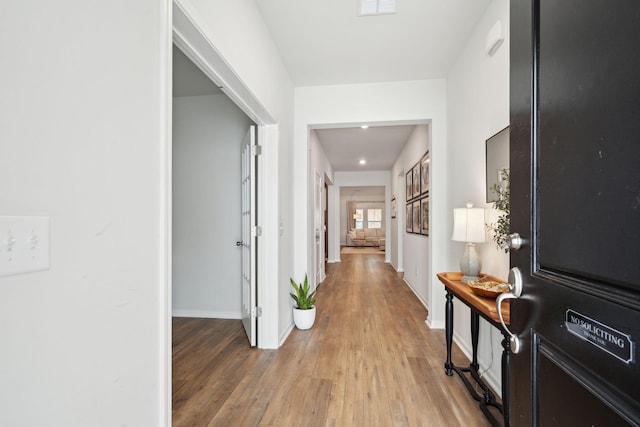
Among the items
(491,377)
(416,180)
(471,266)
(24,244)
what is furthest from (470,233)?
(416,180)

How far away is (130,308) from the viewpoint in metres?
0.97

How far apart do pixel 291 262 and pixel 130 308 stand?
226 centimetres

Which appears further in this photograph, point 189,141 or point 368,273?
point 368,273

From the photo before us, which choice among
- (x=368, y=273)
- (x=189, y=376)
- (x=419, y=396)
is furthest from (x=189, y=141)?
(x=368, y=273)

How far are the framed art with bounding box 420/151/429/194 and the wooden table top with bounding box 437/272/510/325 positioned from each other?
187 centimetres

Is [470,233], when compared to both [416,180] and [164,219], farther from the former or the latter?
[416,180]

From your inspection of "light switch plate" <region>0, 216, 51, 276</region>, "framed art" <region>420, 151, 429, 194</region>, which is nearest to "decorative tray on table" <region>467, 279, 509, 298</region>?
"light switch plate" <region>0, 216, 51, 276</region>

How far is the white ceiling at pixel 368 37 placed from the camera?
2168mm

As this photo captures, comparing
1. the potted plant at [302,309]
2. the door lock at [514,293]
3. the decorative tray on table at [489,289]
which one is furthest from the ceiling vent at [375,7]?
the potted plant at [302,309]

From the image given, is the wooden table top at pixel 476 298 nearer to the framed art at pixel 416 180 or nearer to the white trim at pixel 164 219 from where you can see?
the white trim at pixel 164 219

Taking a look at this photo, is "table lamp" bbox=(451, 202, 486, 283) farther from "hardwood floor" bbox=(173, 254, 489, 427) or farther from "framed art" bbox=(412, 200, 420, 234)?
"framed art" bbox=(412, 200, 420, 234)

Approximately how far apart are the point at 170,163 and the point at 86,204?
40cm

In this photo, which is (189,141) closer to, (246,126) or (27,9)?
(246,126)

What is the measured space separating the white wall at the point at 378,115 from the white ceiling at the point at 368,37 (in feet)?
0.41
